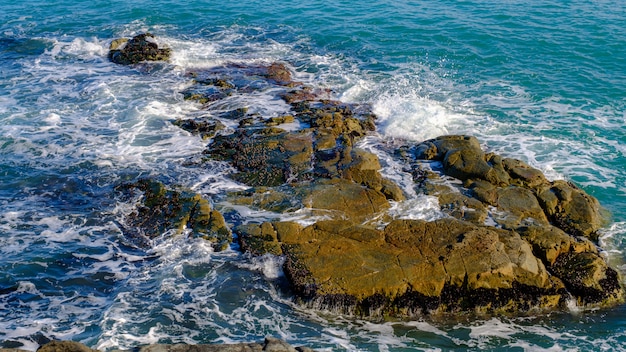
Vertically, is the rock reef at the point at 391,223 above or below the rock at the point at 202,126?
below

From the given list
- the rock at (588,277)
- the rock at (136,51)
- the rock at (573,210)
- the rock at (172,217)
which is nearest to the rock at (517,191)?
the rock at (573,210)

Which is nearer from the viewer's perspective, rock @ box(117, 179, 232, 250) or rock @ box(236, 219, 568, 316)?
rock @ box(236, 219, 568, 316)

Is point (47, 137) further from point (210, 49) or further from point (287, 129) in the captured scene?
point (210, 49)

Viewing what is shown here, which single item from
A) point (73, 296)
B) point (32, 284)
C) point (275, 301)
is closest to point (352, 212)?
point (275, 301)

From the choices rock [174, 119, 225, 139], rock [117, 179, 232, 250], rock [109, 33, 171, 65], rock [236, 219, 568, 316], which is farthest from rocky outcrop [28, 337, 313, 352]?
rock [109, 33, 171, 65]

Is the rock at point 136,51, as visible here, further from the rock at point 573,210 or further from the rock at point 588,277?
the rock at point 588,277

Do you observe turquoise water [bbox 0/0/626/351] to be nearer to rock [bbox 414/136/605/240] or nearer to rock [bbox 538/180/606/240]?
rock [bbox 538/180/606/240]

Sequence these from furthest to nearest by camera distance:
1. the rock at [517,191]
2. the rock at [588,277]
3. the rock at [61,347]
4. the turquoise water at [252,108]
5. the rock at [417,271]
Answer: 1. the rock at [517,191]
2. the rock at [588,277]
3. the rock at [417,271]
4. the turquoise water at [252,108]
5. the rock at [61,347]
